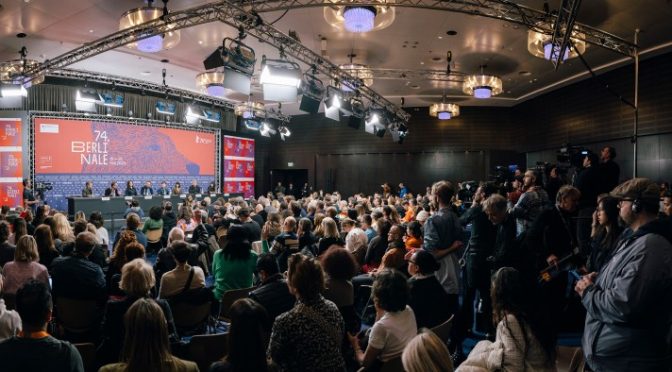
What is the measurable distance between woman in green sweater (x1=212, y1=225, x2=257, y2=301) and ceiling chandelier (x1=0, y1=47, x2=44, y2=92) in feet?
28.8

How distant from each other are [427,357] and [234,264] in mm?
2777

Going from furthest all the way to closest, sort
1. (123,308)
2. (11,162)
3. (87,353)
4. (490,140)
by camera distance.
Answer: (490,140) < (11,162) < (123,308) < (87,353)

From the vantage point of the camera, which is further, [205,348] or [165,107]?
[165,107]

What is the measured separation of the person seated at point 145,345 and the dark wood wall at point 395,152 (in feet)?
51.0

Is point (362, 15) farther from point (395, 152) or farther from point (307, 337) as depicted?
point (395, 152)

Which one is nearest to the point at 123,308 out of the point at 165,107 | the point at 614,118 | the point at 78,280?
the point at 78,280

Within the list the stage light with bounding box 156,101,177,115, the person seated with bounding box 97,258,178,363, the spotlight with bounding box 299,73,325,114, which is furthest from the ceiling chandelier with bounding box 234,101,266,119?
the person seated with bounding box 97,258,178,363

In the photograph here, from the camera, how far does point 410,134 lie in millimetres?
17203

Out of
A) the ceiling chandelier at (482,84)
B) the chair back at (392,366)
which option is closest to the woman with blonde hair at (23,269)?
the chair back at (392,366)

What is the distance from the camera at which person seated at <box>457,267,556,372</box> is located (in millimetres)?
1916

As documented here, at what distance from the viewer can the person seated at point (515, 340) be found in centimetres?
192

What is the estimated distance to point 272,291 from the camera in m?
2.79

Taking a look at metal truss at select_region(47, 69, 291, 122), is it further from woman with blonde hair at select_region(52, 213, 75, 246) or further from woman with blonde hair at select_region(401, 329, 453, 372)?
woman with blonde hair at select_region(401, 329, 453, 372)

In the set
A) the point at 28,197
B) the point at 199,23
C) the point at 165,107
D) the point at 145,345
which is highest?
the point at 199,23
